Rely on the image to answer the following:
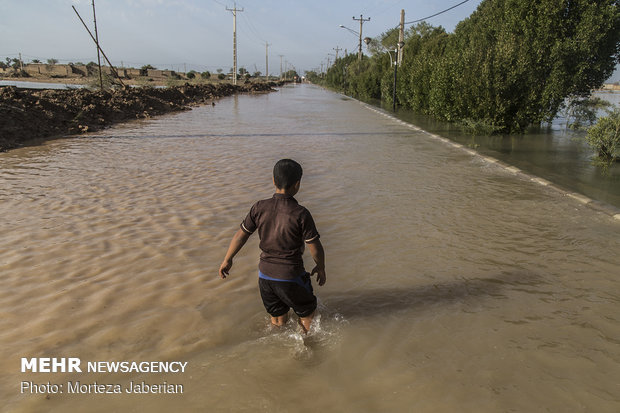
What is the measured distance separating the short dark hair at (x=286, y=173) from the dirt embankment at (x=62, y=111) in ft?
37.0

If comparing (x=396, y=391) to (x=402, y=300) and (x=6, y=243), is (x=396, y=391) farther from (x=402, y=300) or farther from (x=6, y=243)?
(x=6, y=243)

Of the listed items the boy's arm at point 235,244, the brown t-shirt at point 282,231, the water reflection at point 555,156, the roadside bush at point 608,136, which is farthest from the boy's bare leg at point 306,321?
the roadside bush at point 608,136

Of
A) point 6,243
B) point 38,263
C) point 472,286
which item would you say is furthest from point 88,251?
point 472,286

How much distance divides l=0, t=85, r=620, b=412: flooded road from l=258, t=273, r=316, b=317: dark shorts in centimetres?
29

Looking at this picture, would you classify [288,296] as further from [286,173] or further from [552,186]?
[552,186]

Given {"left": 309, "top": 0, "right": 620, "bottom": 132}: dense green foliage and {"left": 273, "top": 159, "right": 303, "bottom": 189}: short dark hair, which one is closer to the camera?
{"left": 273, "top": 159, "right": 303, "bottom": 189}: short dark hair

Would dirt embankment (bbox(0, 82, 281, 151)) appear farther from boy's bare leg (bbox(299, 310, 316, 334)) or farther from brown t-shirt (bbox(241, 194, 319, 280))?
boy's bare leg (bbox(299, 310, 316, 334))

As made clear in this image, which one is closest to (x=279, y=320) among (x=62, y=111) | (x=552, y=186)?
(x=552, y=186)

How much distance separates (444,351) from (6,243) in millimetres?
4927

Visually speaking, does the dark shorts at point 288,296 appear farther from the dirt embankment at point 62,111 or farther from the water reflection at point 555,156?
the dirt embankment at point 62,111

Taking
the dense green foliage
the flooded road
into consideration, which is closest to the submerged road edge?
the flooded road

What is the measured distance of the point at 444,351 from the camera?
120 inches

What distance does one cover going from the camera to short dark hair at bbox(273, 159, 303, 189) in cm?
274

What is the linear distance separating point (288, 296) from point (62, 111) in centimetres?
1646
